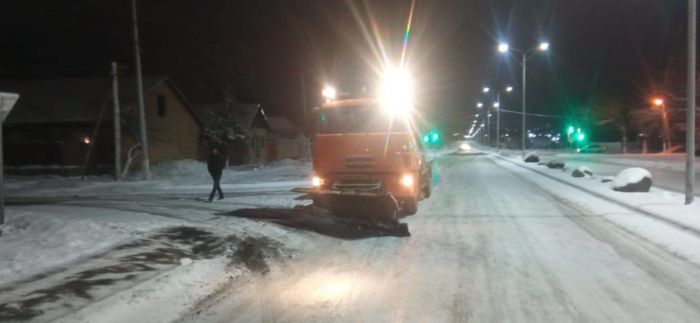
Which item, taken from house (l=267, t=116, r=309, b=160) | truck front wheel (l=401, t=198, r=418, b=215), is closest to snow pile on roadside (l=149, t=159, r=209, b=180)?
house (l=267, t=116, r=309, b=160)

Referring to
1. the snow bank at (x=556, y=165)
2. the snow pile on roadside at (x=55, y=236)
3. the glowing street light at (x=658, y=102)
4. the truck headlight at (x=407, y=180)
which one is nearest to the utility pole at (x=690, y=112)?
the truck headlight at (x=407, y=180)

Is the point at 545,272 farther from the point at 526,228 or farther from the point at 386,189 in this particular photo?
the point at 386,189

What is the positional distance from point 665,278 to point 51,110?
113ft

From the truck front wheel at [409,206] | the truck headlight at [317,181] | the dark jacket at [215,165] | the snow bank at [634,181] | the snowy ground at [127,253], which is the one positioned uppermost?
the dark jacket at [215,165]

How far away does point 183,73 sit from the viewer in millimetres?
56000

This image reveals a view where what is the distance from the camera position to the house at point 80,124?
31.9m

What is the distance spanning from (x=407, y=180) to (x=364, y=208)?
121 cm

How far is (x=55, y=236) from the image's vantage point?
9680 mm

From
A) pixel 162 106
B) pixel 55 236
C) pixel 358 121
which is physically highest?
pixel 162 106

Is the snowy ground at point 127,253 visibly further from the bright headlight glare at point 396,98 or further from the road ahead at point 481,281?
the bright headlight glare at point 396,98

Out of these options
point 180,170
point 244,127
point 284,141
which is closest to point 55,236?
point 180,170

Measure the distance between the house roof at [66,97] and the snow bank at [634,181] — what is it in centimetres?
2454

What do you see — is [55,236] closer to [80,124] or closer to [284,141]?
[80,124]

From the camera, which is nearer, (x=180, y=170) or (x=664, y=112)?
(x=180, y=170)
